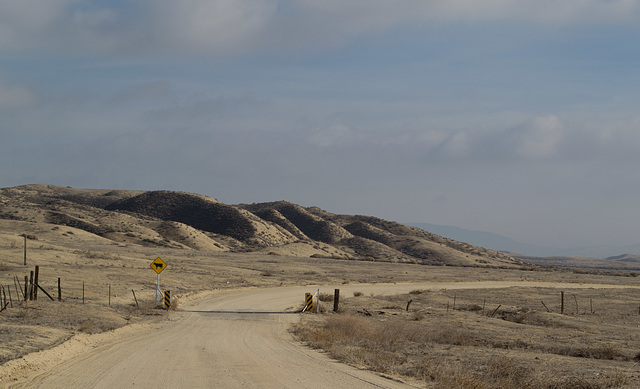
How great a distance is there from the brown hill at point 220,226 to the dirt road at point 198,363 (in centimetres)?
6521

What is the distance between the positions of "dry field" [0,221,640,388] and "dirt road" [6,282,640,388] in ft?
3.41

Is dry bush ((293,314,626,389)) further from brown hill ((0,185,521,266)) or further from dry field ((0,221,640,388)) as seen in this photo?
brown hill ((0,185,521,266))

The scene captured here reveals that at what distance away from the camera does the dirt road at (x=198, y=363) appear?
37.2ft

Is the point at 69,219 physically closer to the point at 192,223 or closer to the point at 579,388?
the point at 192,223

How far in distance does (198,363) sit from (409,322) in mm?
14604

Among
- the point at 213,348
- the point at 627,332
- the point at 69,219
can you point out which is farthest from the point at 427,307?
the point at 69,219

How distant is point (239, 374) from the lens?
39.9ft

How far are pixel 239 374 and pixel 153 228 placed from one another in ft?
292

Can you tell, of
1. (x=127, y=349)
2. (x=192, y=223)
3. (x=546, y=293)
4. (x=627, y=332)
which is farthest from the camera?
(x=192, y=223)

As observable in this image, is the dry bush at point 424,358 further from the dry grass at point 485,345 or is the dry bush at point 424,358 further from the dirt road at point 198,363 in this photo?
the dirt road at point 198,363

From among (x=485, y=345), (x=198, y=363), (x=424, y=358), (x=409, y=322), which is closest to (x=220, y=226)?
(x=409, y=322)

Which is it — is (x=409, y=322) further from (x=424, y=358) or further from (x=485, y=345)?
(x=424, y=358)

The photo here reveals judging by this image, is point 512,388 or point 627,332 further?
point 627,332

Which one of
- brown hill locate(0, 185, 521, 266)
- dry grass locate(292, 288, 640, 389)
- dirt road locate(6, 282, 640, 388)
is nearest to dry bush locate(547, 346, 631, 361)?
dry grass locate(292, 288, 640, 389)
